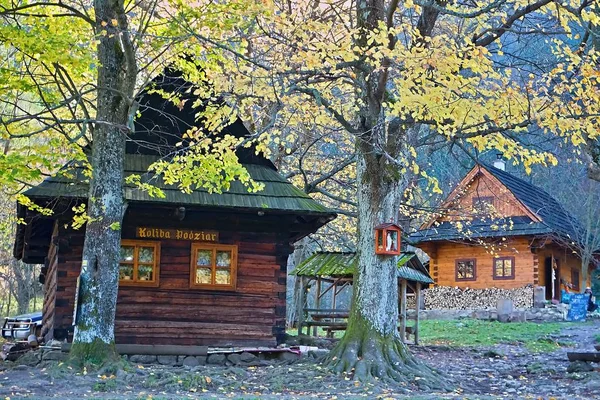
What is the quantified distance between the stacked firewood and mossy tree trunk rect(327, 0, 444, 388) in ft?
67.0

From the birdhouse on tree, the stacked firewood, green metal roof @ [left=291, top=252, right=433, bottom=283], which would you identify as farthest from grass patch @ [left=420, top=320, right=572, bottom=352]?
the birdhouse on tree

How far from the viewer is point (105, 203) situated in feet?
45.3

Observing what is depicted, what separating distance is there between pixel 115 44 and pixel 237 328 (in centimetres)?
687

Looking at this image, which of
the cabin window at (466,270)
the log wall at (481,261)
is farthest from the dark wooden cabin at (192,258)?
the cabin window at (466,270)

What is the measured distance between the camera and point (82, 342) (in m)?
13.4

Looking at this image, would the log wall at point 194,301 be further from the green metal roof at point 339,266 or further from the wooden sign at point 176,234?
the green metal roof at point 339,266

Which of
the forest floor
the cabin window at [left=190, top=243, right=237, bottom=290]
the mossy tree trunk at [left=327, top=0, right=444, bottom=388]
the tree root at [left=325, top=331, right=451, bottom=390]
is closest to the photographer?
the forest floor

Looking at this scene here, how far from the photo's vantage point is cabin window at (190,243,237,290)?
1705cm

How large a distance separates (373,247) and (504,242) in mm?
21692

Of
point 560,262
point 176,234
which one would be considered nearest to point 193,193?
point 176,234

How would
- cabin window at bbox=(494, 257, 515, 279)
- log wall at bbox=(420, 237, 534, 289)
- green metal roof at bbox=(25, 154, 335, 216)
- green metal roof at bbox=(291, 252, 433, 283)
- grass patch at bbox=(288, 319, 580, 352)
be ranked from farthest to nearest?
cabin window at bbox=(494, 257, 515, 279)
log wall at bbox=(420, 237, 534, 289)
grass patch at bbox=(288, 319, 580, 352)
green metal roof at bbox=(291, 252, 433, 283)
green metal roof at bbox=(25, 154, 335, 216)

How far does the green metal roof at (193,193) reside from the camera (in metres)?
15.8

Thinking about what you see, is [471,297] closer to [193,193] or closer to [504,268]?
[504,268]

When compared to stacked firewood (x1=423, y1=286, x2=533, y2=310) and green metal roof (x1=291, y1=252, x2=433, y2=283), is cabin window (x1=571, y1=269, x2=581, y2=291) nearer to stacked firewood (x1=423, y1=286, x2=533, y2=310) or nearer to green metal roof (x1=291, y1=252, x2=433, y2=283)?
stacked firewood (x1=423, y1=286, x2=533, y2=310)
